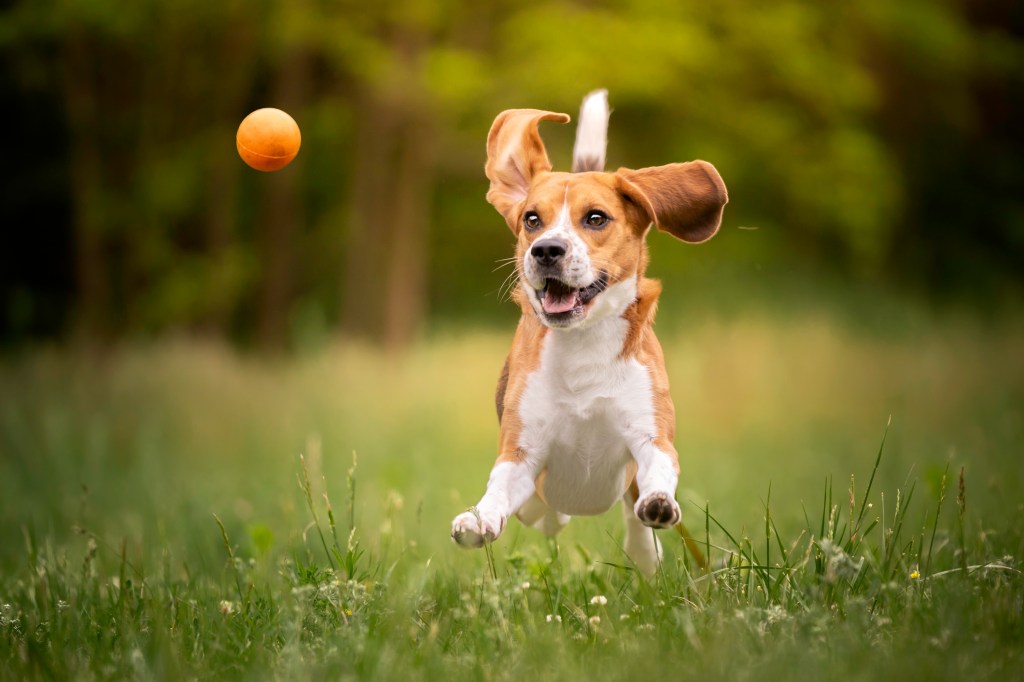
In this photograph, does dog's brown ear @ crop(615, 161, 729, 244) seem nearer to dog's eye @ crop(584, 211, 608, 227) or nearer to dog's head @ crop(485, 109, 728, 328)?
dog's head @ crop(485, 109, 728, 328)

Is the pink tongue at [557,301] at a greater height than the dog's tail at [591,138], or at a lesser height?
lesser

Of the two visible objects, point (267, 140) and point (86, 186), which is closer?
point (267, 140)

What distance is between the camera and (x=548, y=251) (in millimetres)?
3611

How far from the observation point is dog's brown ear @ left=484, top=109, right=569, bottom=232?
4.14 m

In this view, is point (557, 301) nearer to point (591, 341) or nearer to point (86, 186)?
point (591, 341)

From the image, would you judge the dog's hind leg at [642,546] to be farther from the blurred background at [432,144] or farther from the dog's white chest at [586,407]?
the blurred background at [432,144]

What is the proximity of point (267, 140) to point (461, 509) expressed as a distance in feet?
11.7

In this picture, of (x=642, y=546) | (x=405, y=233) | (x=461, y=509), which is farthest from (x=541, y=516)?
(x=405, y=233)

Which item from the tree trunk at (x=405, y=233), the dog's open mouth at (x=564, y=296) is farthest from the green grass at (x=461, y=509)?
the dog's open mouth at (x=564, y=296)

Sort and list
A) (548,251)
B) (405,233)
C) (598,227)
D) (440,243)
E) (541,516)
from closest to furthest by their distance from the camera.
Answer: (548,251) → (598,227) → (541,516) → (405,233) → (440,243)

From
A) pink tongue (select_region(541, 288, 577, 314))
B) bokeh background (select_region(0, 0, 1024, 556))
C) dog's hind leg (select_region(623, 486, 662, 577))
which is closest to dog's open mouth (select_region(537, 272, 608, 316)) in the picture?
pink tongue (select_region(541, 288, 577, 314))

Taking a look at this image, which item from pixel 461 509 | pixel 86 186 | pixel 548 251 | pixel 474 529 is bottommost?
pixel 461 509

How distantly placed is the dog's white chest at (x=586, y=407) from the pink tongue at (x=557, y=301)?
0.20 metres

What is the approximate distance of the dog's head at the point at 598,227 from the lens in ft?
12.0
